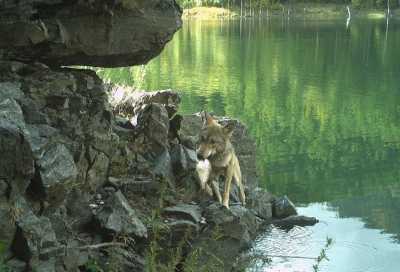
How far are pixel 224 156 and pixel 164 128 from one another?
1.04m

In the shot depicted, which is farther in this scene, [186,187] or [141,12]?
[186,187]

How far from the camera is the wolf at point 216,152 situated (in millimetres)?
10891

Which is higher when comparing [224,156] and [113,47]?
[113,47]

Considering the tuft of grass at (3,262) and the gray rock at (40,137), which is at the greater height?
the gray rock at (40,137)

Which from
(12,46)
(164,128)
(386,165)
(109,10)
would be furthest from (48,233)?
(386,165)

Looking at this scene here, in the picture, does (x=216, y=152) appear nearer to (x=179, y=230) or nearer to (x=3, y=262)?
(x=179, y=230)

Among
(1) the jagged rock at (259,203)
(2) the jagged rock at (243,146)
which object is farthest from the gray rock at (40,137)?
(2) the jagged rock at (243,146)

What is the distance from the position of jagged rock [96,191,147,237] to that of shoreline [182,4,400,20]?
118 m

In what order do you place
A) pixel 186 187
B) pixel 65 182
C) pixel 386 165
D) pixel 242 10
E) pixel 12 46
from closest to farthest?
1. pixel 65 182
2. pixel 12 46
3. pixel 186 187
4. pixel 386 165
5. pixel 242 10

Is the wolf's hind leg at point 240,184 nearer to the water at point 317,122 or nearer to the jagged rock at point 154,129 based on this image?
the water at point 317,122

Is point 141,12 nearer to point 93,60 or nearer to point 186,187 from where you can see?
point 93,60

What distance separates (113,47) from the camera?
9445 mm

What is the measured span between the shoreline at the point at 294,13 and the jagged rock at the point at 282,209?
11226 centimetres

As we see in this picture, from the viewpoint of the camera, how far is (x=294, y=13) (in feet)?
433
